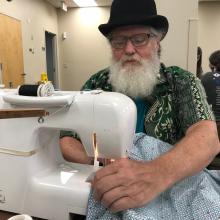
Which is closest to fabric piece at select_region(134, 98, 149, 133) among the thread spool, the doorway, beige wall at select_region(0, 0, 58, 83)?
the thread spool

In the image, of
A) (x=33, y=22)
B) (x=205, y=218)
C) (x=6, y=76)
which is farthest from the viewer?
(x=33, y=22)

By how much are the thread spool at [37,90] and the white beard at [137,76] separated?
37cm

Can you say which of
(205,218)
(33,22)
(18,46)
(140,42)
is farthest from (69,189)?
(33,22)

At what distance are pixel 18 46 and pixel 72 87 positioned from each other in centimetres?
261

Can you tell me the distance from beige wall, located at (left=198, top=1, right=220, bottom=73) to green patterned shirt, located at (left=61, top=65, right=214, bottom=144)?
5.48 meters

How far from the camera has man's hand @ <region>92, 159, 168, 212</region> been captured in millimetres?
596

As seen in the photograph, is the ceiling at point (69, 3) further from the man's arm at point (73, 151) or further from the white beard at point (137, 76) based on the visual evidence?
the man's arm at point (73, 151)

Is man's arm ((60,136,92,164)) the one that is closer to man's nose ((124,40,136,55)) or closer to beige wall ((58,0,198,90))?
man's nose ((124,40,136,55))

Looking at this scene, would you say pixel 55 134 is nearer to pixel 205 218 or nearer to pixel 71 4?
pixel 205 218

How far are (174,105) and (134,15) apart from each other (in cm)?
35

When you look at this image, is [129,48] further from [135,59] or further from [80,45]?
[80,45]


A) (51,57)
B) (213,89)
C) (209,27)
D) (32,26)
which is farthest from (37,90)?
(51,57)

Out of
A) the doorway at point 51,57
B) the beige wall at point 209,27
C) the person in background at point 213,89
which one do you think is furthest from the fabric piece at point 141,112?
the doorway at point 51,57

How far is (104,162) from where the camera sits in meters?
0.79
